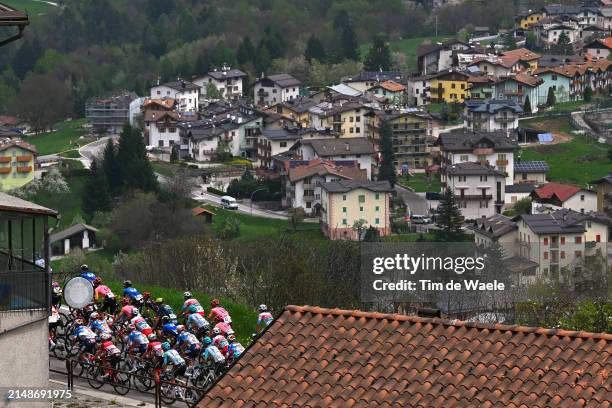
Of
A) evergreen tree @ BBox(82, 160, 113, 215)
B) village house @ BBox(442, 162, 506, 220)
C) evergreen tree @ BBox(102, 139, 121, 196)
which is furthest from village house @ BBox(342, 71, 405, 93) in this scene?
evergreen tree @ BBox(82, 160, 113, 215)

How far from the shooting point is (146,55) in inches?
5349

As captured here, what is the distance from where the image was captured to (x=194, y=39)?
466 ft

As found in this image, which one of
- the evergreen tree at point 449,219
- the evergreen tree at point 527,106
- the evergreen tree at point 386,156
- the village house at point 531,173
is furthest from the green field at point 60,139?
the evergreen tree at point 449,219

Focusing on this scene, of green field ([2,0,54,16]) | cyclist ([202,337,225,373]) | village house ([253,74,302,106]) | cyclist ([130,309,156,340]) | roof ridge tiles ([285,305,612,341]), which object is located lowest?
cyclist ([202,337,225,373])

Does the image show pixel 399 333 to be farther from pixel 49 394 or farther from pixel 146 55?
pixel 146 55

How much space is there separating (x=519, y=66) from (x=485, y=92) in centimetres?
597

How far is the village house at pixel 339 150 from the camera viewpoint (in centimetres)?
9631

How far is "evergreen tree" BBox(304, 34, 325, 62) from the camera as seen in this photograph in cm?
12762

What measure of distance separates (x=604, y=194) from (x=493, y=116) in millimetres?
19383

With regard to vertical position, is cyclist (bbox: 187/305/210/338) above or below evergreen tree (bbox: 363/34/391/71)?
below

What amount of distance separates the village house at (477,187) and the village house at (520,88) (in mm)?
20323

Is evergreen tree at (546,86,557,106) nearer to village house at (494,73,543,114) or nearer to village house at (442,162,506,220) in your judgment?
village house at (494,73,543,114)

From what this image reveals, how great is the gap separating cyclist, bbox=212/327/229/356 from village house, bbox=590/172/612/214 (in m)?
64.9

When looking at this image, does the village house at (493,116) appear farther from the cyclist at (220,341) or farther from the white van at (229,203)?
the cyclist at (220,341)
